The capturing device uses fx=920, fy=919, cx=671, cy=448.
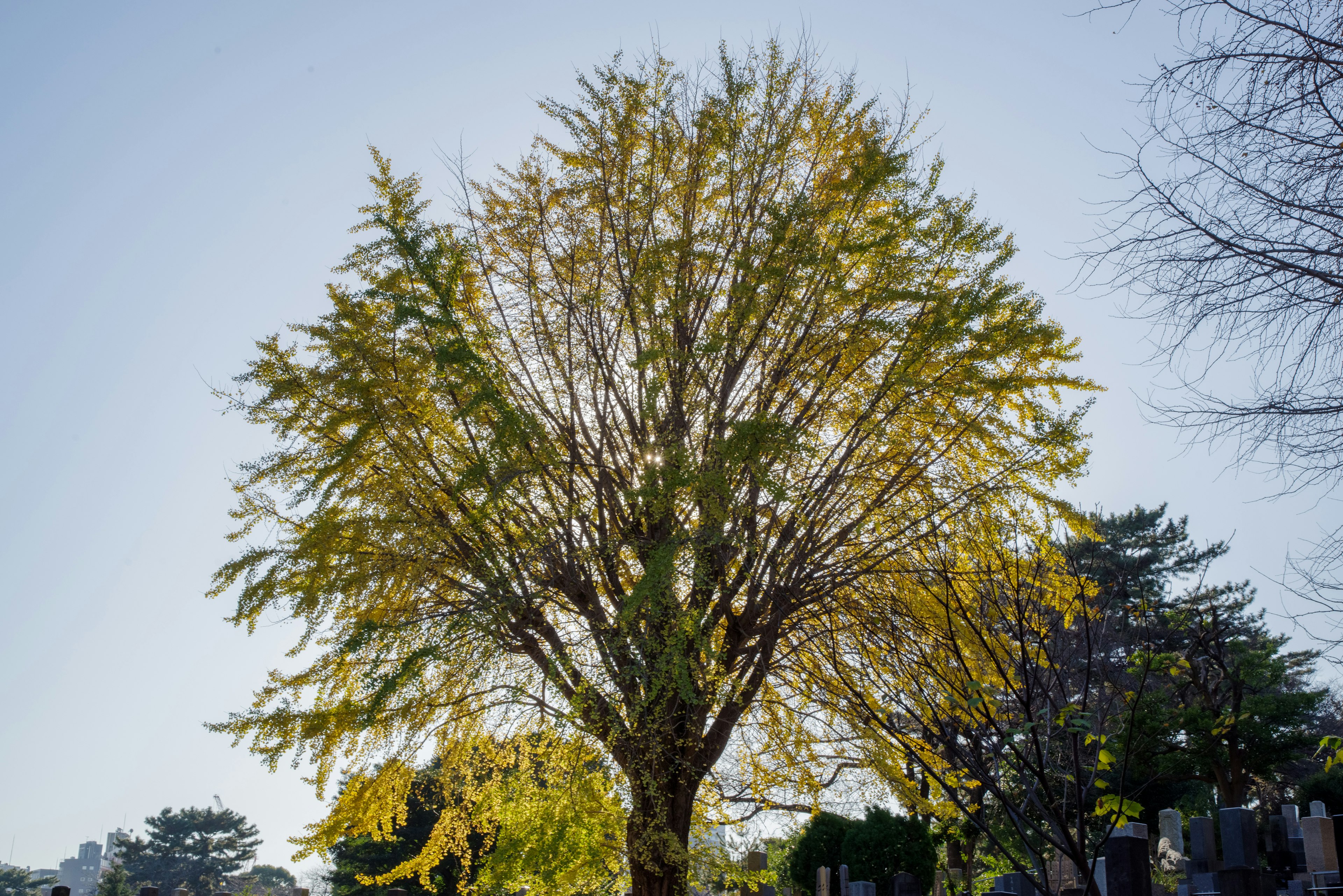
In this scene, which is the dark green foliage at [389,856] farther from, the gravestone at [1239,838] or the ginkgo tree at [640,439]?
the gravestone at [1239,838]

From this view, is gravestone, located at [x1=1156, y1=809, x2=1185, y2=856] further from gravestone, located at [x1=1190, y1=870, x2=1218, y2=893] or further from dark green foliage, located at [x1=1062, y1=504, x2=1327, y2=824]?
gravestone, located at [x1=1190, y1=870, x2=1218, y2=893]

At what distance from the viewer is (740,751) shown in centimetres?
870

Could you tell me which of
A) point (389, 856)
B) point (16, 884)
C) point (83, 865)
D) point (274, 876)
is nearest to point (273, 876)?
point (274, 876)

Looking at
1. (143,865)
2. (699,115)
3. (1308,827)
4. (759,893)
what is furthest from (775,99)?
(143,865)

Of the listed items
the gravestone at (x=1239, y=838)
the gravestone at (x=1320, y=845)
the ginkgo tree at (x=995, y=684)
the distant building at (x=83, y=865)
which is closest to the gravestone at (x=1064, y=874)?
the ginkgo tree at (x=995, y=684)

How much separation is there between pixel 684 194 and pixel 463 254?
7.15ft

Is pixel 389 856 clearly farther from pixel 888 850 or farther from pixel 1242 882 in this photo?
pixel 1242 882

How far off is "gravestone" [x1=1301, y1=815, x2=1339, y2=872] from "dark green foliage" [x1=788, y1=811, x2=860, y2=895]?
6083mm

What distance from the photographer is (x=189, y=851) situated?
126ft

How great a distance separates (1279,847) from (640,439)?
26.7 ft

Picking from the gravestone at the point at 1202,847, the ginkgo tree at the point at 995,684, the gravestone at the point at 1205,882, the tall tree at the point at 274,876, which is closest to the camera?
the ginkgo tree at the point at 995,684

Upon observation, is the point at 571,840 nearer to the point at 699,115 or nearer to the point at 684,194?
the point at 684,194

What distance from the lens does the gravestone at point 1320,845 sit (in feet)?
26.4

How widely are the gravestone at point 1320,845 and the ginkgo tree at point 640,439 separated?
4368mm
